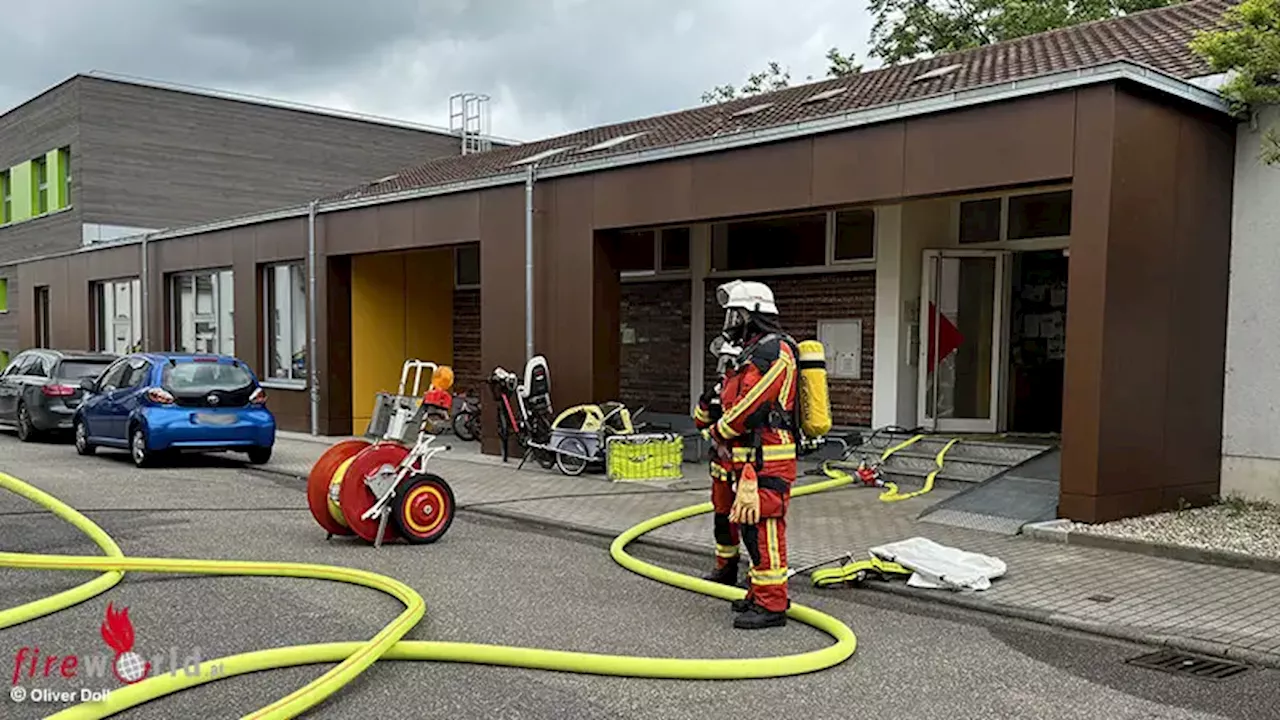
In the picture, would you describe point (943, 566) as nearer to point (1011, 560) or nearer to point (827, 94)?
point (1011, 560)

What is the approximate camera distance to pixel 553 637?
5.44 meters

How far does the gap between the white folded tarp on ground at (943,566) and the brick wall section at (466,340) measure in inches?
487

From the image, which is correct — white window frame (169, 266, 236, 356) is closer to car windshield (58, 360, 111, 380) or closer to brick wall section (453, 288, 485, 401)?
car windshield (58, 360, 111, 380)

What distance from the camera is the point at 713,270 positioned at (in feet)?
49.9

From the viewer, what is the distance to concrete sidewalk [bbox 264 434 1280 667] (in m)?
5.84

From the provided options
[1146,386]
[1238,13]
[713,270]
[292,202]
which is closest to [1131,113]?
[1238,13]

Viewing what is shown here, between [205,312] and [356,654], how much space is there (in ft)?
59.1

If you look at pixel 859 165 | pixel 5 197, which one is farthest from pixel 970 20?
pixel 5 197

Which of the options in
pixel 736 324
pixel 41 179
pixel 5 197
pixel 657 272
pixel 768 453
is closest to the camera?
pixel 768 453

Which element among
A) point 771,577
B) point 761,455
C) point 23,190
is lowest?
point 771,577

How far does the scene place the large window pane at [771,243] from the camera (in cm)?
1373

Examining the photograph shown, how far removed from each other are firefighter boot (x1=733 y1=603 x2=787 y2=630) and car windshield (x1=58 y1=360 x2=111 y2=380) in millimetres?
13047

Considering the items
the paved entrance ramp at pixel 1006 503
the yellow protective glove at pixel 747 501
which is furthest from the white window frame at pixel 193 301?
the yellow protective glove at pixel 747 501

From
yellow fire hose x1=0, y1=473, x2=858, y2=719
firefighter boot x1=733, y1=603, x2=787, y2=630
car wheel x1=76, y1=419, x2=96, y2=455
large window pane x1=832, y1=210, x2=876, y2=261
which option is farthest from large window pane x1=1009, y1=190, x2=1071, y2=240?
car wheel x1=76, y1=419, x2=96, y2=455
